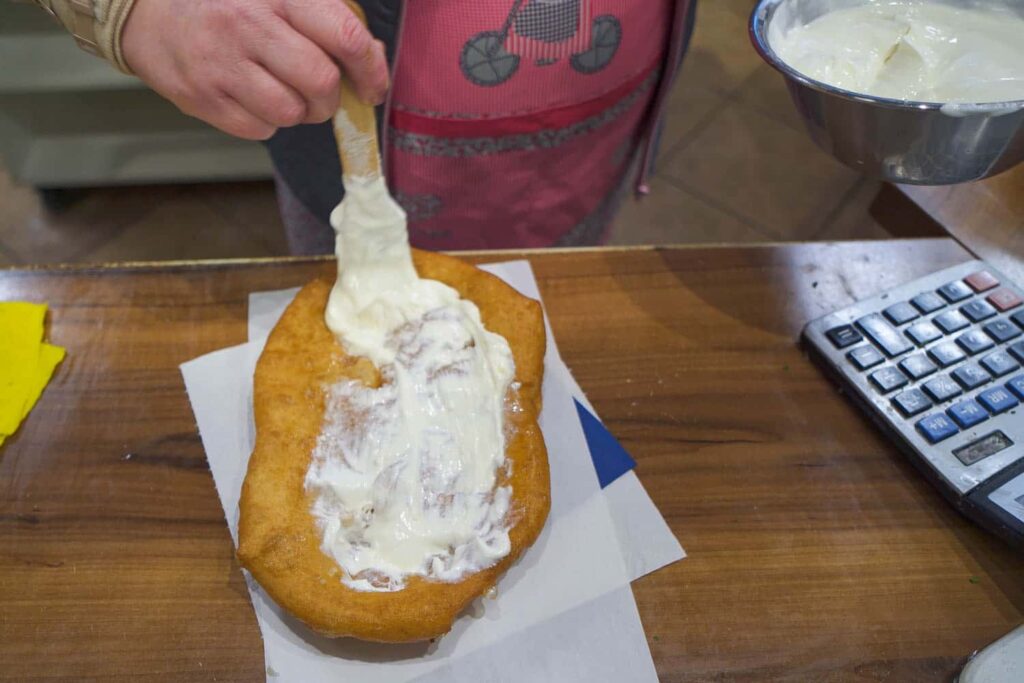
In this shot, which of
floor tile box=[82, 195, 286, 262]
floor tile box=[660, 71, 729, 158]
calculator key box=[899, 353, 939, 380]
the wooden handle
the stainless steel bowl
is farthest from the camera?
floor tile box=[660, 71, 729, 158]

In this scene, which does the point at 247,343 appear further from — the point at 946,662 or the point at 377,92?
the point at 946,662

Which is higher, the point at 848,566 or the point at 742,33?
the point at 848,566

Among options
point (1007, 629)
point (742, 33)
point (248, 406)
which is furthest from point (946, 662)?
point (742, 33)

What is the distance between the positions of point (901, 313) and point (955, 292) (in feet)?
0.25

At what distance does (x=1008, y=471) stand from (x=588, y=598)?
1.48 feet

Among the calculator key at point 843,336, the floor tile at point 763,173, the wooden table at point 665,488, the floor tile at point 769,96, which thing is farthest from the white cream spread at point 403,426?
the floor tile at point 769,96

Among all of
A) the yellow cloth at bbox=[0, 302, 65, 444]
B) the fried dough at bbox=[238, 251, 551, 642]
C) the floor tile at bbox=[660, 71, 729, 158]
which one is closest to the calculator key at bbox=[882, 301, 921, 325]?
the fried dough at bbox=[238, 251, 551, 642]

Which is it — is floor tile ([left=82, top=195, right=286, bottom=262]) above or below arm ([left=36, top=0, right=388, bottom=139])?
below

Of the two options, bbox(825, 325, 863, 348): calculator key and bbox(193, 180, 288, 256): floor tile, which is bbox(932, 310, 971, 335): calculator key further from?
bbox(193, 180, 288, 256): floor tile

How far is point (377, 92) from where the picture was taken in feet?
2.31

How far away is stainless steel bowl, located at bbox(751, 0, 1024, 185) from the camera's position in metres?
0.62

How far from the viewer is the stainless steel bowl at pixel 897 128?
62cm

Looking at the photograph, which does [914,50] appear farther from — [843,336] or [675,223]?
[675,223]

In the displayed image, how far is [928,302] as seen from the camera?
881 mm
